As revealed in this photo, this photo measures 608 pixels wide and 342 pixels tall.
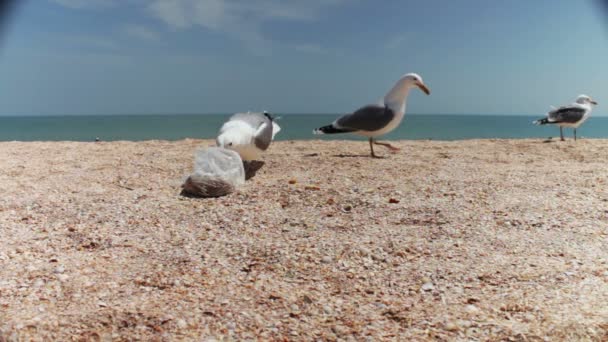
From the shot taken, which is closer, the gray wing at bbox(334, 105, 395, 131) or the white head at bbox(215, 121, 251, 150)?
the white head at bbox(215, 121, 251, 150)

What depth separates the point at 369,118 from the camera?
757cm

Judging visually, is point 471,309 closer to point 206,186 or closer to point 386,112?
point 206,186

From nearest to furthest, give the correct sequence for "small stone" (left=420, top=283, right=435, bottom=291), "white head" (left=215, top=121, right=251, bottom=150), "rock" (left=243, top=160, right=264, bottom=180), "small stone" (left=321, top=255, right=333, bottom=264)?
"small stone" (left=420, top=283, right=435, bottom=291) < "small stone" (left=321, top=255, right=333, bottom=264) < "white head" (left=215, top=121, right=251, bottom=150) < "rock" (left=243, top=160, right=264, bottom=180)

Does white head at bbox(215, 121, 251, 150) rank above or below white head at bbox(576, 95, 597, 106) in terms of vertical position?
below

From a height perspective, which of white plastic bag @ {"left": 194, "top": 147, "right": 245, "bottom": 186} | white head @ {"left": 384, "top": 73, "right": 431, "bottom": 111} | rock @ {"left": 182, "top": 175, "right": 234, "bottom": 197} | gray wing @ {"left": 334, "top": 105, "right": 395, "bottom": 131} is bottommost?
rock @ {"left": 182, "top": 175, "right": 234, "bottom": 197}

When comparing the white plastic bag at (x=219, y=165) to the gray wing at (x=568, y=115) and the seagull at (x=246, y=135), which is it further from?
the gray wing at (x=568, y=115)

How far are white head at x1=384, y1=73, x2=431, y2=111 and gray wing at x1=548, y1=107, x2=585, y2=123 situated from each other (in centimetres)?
526

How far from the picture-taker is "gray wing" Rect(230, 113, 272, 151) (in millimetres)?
5826

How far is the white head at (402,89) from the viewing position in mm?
7586

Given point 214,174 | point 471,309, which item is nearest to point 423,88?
point 214,174

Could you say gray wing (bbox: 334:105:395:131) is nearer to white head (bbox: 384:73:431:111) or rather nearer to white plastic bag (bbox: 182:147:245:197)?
white head (bbox: 384:73:431:111)

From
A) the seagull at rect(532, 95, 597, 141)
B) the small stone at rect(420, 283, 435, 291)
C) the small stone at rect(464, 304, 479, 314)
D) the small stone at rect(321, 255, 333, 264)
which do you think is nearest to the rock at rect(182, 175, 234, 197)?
the small stone at rect(321, 255, 333, 264)

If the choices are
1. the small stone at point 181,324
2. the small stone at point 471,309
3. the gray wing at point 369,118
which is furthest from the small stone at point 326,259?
the gray wing at point 369,118

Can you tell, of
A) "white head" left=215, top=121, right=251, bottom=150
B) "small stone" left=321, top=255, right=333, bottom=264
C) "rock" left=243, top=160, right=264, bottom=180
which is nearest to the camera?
"small stone" left=321, top=255, right=333, bottom=264
